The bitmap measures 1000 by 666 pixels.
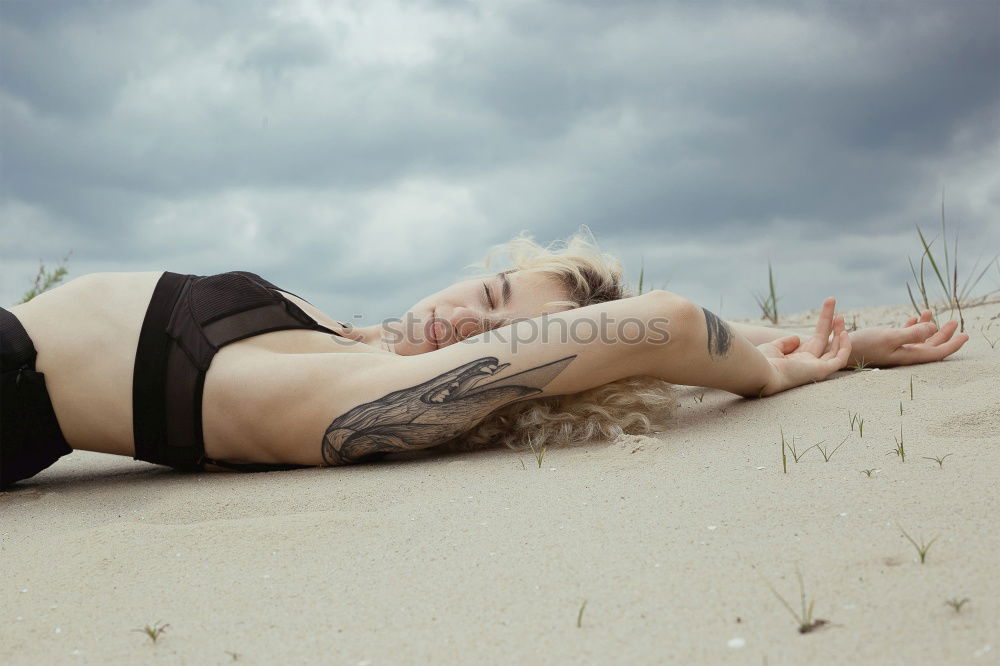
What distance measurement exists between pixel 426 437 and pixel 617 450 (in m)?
0.64

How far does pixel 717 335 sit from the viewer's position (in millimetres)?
2598

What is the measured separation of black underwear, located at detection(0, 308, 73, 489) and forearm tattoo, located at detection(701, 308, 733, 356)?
2211 mm

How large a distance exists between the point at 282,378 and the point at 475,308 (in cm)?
89

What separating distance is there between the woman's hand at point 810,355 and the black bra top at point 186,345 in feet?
6.28

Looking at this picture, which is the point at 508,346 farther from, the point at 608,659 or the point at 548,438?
the point at 608,659

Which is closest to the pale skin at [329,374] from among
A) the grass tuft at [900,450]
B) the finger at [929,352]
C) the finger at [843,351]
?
the grass tuft at [900,450]

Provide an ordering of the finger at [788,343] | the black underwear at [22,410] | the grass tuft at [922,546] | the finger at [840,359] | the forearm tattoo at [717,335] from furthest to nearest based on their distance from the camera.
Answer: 1. the finger at [788,343]
2. the finger at [840,359]
3. the forearm tattoo at [717,335]
4. the black underwear at [22,410]
5. the grass tuft at [922,546]

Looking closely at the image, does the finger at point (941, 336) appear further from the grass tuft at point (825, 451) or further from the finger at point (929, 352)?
the grass tuft at point (825, 451)

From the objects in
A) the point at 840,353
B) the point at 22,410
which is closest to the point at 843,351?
the point at 840,353

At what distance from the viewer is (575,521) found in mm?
1667

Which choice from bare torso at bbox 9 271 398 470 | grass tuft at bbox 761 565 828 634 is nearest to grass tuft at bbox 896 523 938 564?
grass tuft at bbox 761 565 828 634

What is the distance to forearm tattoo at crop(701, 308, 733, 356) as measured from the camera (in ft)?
8.43

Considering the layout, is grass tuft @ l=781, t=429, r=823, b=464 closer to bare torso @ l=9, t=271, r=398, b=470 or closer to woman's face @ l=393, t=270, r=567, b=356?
woman's face @ l=393, t=270, r=567, b=356

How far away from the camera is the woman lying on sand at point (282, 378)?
2424 mm
